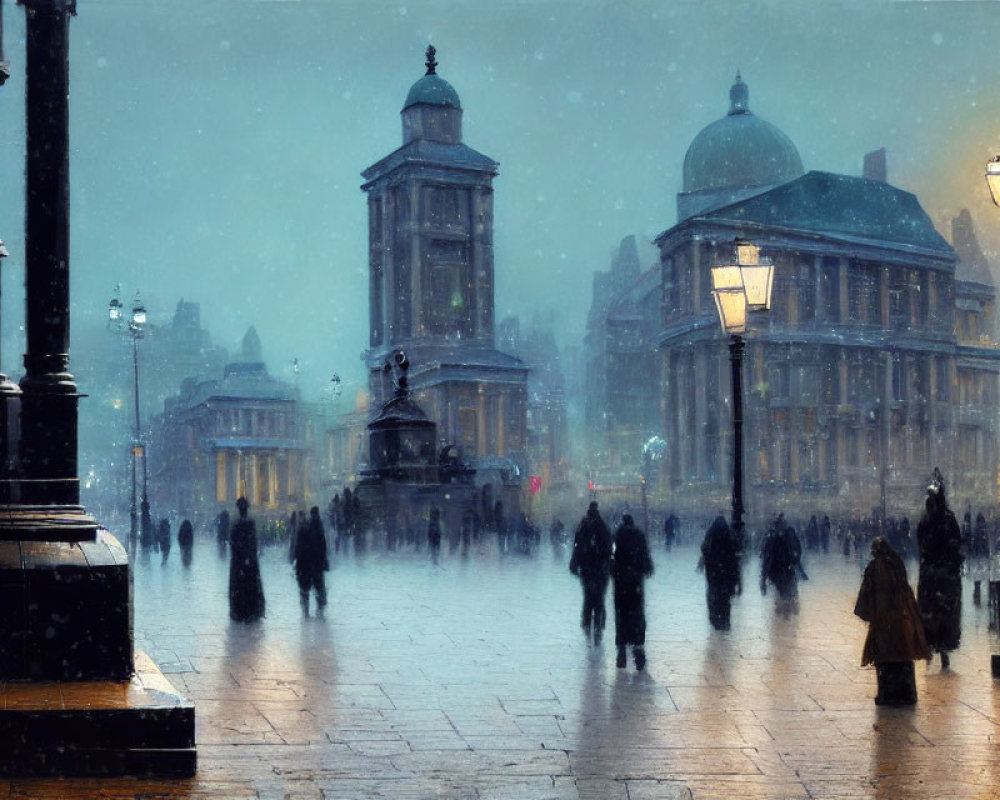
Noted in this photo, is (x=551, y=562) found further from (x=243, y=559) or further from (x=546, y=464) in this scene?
(x=546, y=464)

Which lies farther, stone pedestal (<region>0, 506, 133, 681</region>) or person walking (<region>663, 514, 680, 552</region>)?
person walking (<region>663, 514, 680, 552</region>)

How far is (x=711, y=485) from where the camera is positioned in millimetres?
68688

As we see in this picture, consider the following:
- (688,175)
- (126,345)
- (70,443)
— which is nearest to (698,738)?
(70,443)

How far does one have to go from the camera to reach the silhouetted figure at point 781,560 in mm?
→ 21562

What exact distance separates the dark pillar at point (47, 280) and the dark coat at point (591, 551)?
7.51m

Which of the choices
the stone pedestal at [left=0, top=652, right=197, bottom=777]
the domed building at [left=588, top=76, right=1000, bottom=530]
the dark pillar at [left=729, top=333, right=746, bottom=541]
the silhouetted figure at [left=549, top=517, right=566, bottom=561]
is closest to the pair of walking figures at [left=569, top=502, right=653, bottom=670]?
the dark pillar at [left=729, top=333, right=746, bottom=541]

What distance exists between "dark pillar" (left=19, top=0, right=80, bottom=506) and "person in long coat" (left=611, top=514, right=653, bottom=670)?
233 inches

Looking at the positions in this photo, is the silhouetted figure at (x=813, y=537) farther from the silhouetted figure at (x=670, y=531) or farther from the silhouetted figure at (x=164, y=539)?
the silhouetted figure at (x=164, y=539)

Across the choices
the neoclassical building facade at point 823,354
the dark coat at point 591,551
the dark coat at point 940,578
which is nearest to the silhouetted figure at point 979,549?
the dark coat at point 591,551

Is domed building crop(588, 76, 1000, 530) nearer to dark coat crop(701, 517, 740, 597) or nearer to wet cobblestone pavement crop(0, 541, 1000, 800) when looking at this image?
dark coat crop(701, 517, 740, 597)

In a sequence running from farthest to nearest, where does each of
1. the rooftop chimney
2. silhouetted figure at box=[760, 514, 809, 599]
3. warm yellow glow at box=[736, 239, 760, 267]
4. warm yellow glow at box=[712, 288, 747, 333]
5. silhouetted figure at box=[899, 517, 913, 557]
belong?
the rooftop chimney < silhouetted figure at box=[899, 517, 913, 557] < silhouetted figure at box=[760, 514, 809, 599] < warm yellow glow at box=[736, 239, 760, 267] < warm yellow glow at box=[712, 288, 747, 333]

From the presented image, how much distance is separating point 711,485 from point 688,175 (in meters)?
22.7

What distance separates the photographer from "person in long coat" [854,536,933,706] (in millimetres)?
11523

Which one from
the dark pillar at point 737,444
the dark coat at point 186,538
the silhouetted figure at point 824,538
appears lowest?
the silhouetted figure at point 824,538
